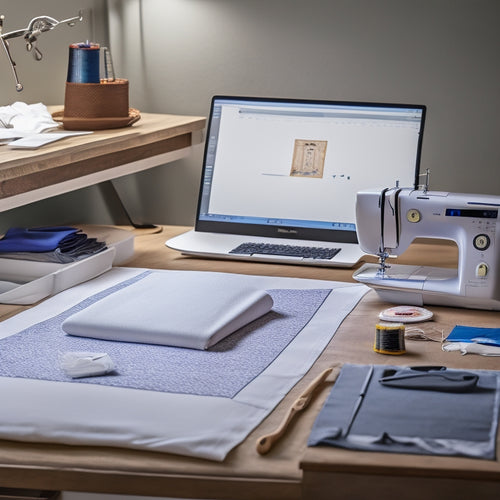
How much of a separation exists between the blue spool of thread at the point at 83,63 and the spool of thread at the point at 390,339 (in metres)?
1.15

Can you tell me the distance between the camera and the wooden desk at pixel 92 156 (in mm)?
1857

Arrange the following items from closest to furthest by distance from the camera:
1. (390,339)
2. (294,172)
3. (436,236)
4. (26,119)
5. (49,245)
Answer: (390,339) < (436,236) < (49,245) < (26,119) < (294,172)

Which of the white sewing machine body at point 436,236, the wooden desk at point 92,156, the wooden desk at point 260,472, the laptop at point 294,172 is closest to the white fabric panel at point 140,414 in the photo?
the wooden desk at point 260,472

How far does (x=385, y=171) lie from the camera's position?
226 cm

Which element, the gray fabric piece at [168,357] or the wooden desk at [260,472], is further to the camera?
the gray fabric piece at [168,357]

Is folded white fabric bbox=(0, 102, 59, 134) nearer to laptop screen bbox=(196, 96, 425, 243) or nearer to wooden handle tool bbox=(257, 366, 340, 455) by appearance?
laptop screen bbox=(196, 96, 425, 243)

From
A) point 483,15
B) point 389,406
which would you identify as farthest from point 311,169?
A: point 389,406

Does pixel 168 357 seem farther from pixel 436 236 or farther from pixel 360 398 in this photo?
pixel 436 236

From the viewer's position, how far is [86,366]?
1.40m

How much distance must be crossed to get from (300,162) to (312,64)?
0.58 metres

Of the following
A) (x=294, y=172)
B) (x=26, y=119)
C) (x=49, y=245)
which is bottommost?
(x=49, y=245)

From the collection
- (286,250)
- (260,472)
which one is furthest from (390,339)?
(286,250)

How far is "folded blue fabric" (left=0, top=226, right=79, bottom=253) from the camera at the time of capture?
1967 millimetres

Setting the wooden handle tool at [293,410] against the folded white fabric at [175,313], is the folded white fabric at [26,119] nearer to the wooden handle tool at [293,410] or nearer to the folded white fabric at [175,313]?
the folded white fabric at [175,313]
